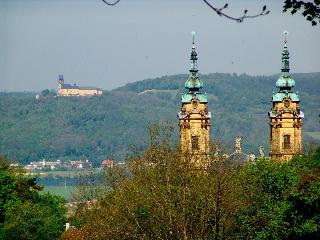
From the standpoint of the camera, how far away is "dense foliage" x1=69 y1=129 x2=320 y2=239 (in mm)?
42094

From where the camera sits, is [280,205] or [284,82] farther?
[284,82]

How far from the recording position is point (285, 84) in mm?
96750

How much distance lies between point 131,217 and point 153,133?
294 centimetres

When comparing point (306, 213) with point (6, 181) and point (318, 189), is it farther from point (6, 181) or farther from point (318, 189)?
point (6, 181)

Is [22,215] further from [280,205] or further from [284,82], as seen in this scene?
[284,82]

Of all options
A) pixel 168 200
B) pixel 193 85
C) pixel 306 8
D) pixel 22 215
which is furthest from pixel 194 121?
pixel 306 8

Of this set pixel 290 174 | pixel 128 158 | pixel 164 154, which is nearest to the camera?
pixel 164 154

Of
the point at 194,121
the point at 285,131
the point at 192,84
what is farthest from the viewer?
the point at 192,84

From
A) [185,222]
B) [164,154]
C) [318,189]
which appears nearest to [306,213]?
[318,189]

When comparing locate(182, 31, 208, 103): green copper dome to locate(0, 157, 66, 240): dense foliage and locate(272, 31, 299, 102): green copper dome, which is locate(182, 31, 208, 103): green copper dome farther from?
locate(0, 157, 66, 240): dense foliage

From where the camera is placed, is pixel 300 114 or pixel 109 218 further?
pixel 300 114

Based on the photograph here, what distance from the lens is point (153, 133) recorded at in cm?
4628

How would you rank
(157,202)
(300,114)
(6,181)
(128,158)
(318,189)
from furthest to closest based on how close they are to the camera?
(300,114) → (6,181) → (128,158) → (157,202) → (318,189)

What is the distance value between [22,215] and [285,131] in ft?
113
